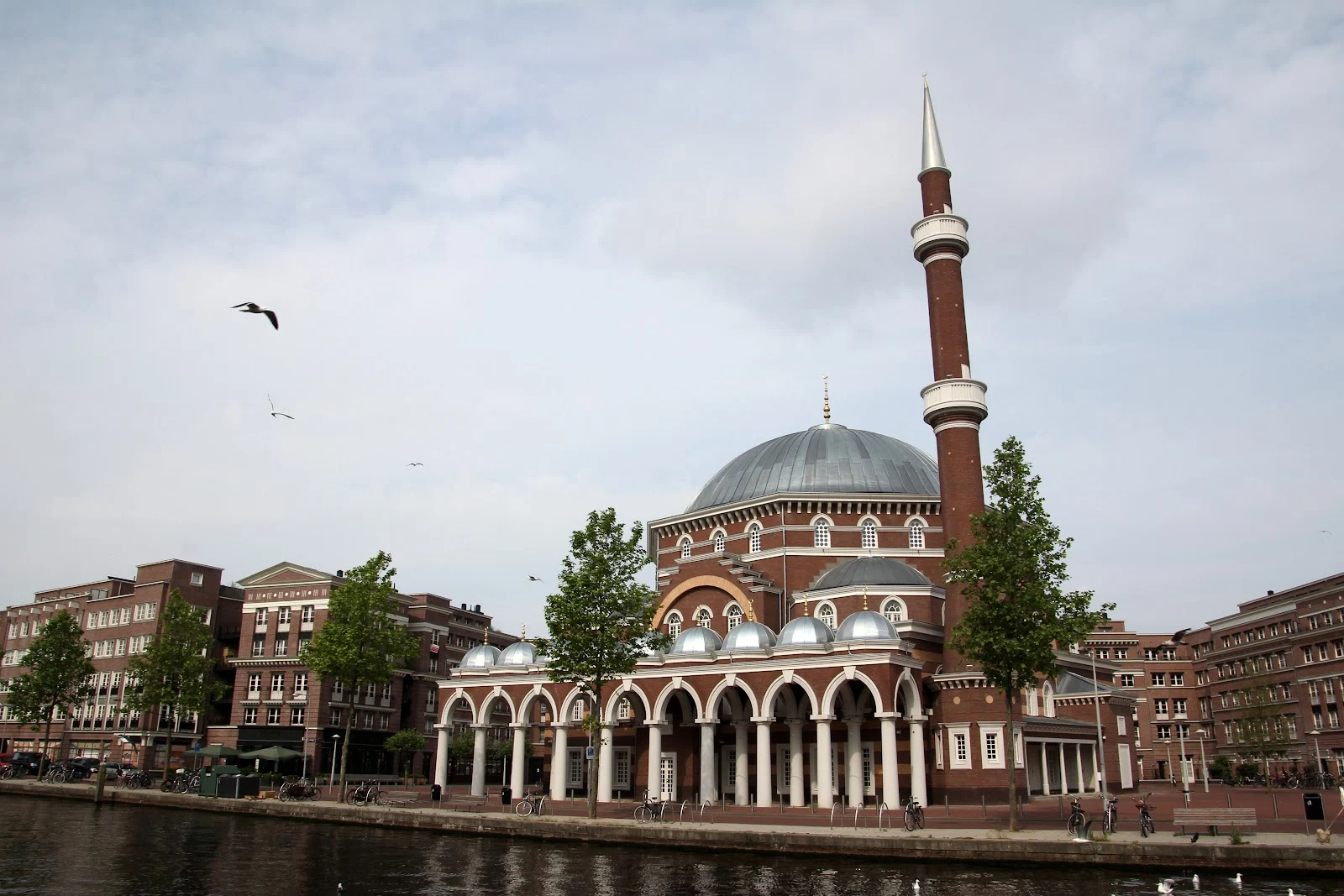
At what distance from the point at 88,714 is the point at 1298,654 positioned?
96.1m

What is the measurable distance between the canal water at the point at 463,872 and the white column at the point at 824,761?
11.0 metres

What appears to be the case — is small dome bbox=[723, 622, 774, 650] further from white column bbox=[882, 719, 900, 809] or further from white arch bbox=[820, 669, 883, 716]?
white column bbox=[882, 719, 900, 809]

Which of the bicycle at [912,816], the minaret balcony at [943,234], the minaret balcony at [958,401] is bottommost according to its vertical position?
the bicycle at [912,816]

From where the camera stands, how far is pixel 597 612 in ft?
141

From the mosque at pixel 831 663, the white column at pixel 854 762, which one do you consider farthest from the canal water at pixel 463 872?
the white column at pixel 854 762

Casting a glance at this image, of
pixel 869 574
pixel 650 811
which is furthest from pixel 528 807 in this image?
pixel 869 574

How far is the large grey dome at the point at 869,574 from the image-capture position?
52000 mm

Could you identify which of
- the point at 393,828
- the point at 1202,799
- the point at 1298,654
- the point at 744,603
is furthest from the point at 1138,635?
the point at 393,828

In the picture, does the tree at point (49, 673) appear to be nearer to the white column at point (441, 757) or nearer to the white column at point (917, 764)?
the white column at point (441, 757)

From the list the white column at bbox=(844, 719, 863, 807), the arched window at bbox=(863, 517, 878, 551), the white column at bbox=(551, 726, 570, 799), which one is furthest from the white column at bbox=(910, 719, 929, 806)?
the white column at bbox=(551, 726, 570, 799)

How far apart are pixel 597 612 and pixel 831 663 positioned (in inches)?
395

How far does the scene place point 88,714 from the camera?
3204 inches

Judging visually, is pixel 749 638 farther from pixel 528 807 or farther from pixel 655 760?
pixel 528 807

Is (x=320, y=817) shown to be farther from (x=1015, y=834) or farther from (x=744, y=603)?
(x=1015, y=834)
